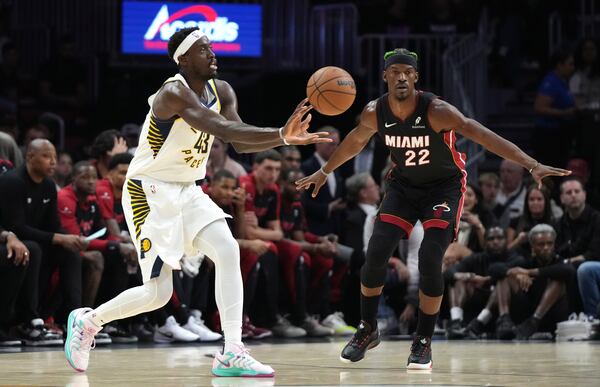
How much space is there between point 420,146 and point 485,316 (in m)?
4.26

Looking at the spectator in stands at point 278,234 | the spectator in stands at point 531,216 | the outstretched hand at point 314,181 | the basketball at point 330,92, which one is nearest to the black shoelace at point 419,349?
the outstretched hand at point 314,181

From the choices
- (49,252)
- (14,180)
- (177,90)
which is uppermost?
(177,90)

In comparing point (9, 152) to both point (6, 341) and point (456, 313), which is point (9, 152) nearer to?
point (6, 341)

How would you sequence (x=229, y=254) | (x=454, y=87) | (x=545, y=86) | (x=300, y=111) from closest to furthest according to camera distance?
(x=300, y=111), (x=229, y=254), (x=545, y=86), (x=454, y=87)

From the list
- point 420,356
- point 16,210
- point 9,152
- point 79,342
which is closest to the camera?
point 79,342

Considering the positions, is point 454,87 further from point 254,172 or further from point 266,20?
point 254,172

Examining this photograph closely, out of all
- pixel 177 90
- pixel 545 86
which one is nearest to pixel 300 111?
pixel 177 90

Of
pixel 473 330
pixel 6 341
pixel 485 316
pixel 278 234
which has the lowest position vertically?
pixel 473 330

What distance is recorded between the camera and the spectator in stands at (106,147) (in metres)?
11.1

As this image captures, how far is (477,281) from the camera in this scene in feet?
37.5

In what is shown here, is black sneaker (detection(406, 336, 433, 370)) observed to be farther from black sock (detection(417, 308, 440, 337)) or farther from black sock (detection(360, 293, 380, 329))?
black sock (detection(360, 293, 380, 329))

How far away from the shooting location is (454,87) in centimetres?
1558

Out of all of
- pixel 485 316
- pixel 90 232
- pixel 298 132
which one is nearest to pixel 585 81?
pixel 485 316

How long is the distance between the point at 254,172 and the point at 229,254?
506 cm
